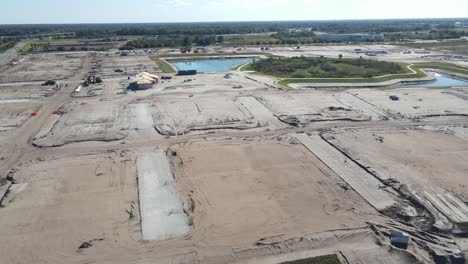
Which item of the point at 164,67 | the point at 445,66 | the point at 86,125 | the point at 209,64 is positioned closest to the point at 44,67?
the point at 164,67

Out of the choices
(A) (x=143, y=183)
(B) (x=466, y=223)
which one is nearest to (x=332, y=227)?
(B) (x=466, y=223)

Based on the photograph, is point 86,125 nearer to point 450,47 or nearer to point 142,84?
point 142,84

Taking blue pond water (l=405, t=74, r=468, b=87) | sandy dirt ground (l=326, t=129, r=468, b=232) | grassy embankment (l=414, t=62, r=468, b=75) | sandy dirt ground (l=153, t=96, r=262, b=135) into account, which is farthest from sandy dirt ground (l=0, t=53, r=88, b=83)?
grassy embankment (l=414, t=62, r=468, b=75)

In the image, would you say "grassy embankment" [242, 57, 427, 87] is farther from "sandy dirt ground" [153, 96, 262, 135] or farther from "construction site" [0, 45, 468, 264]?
"sandy dirt ground" [153, 96, 262, 135]

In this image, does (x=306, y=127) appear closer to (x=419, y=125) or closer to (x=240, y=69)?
(x=419, y=125)

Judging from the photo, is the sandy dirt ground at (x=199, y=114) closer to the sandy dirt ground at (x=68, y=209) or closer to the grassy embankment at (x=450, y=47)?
the sandy dirt ground at (x=68, y=209)

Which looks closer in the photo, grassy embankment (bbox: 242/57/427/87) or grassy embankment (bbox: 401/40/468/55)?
grassy embankment (bbox: 242/57/427/87)
